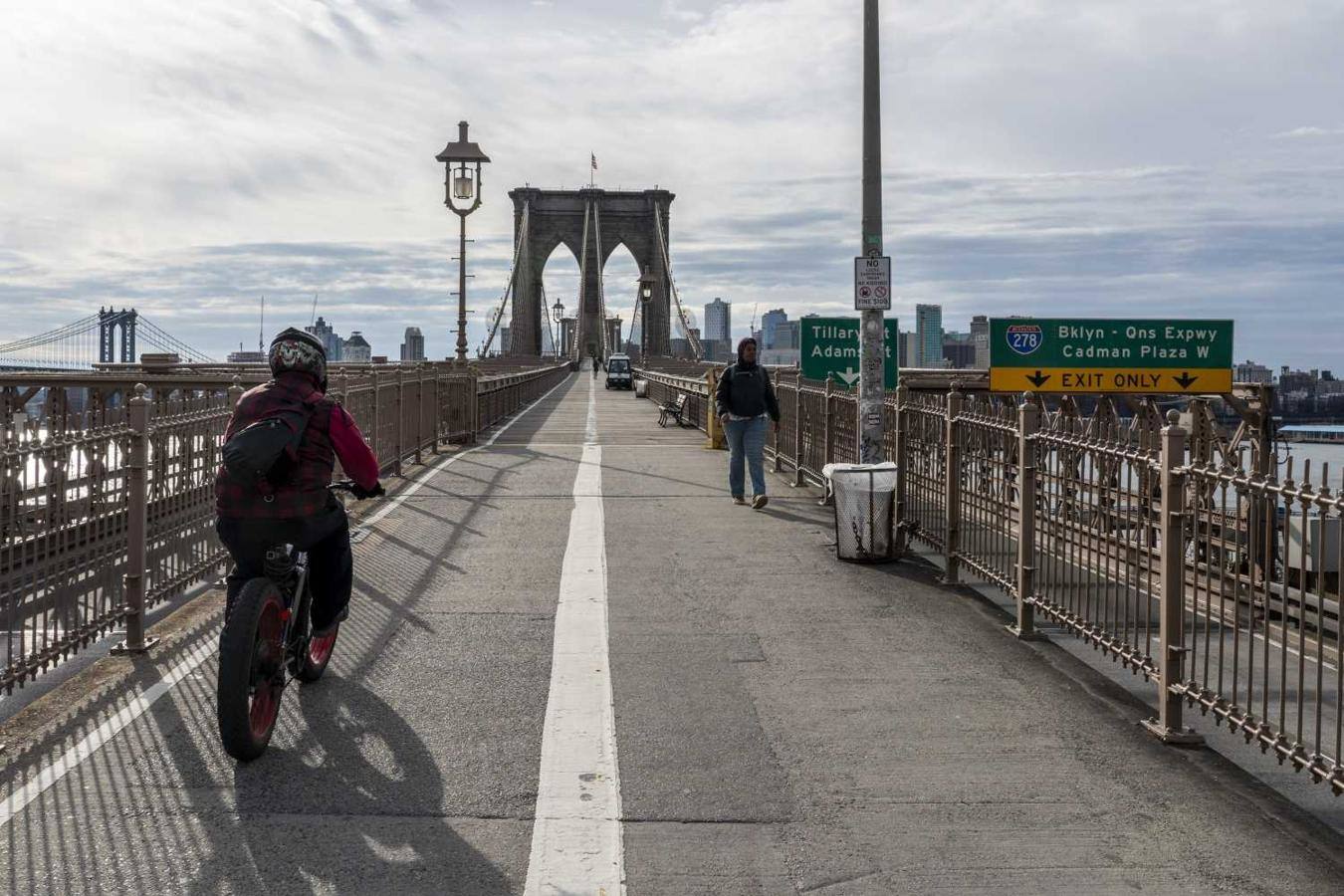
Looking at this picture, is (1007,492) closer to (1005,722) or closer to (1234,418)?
(1005,722)

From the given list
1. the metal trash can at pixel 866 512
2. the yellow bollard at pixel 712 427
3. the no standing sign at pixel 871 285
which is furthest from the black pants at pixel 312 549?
the yellow bollard at pixel 712 427

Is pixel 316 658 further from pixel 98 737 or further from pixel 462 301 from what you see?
pixel 462 301

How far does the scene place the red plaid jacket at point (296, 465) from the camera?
5625 mm

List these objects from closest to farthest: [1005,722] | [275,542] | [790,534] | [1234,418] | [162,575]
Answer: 1. [275,542]
2. [1005,722]
3. [162,575]
4. [790,534]
5. [1234,418]

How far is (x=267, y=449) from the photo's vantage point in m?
5.39

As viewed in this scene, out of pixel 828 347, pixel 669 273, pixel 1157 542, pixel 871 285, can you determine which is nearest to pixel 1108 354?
pixel 828 347

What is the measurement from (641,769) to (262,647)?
5.48ft

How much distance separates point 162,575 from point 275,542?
8.44ft

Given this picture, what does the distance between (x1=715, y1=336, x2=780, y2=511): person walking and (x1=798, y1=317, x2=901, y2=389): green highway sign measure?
1.49 meters

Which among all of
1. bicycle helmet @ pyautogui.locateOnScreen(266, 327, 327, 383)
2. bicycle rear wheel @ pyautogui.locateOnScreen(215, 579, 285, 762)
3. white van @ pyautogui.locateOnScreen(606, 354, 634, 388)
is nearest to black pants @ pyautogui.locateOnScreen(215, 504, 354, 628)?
bicycle rear wheel @ pyautogui.locateOnScreen(215, 579, 285, 762)

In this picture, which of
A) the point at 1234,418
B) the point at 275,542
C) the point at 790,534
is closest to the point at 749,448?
the point at 790,534

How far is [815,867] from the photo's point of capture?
14.0ft

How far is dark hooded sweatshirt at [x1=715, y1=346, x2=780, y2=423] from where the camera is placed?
46.4 ft

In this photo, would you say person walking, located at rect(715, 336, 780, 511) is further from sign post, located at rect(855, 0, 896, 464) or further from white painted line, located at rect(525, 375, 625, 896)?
white painted line, located at rect(525, 375, 625, 896)
